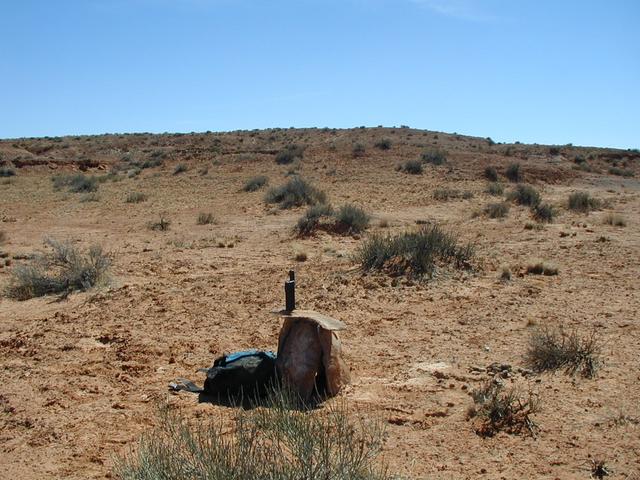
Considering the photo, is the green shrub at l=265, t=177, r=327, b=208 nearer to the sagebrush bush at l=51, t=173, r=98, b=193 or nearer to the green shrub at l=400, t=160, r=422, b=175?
the green shrub at l=400, t=160, r=422, b=175

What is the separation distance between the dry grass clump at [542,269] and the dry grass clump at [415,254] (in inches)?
43.4

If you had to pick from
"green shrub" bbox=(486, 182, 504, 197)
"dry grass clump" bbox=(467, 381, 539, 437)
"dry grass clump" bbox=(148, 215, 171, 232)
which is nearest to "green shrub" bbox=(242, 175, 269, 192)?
"dry grass clump" bbox=(148, 215, 171, 232)

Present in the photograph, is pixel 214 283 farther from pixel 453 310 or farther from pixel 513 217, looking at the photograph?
pixel 513 217

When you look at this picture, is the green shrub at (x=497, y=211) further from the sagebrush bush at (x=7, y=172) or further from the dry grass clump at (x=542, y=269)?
the sagebrush bush at (x=7, y=172)

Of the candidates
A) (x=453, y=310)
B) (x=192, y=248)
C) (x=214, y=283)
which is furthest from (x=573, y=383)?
(x=192, y=248)

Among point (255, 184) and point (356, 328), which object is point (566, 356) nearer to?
point (356, 328)

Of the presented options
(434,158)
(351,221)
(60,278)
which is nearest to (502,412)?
(60,278)

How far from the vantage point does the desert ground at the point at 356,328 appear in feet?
16.5

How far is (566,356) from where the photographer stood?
259 inches

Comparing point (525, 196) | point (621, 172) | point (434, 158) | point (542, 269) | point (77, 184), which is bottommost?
point (542, 269)

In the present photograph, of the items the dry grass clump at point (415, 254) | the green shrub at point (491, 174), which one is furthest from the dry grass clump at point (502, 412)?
the green shrub at point (491, 174)

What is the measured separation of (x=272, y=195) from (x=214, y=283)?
11810mm

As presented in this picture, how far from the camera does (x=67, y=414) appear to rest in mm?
5715

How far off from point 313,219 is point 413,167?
13957 millimetres
